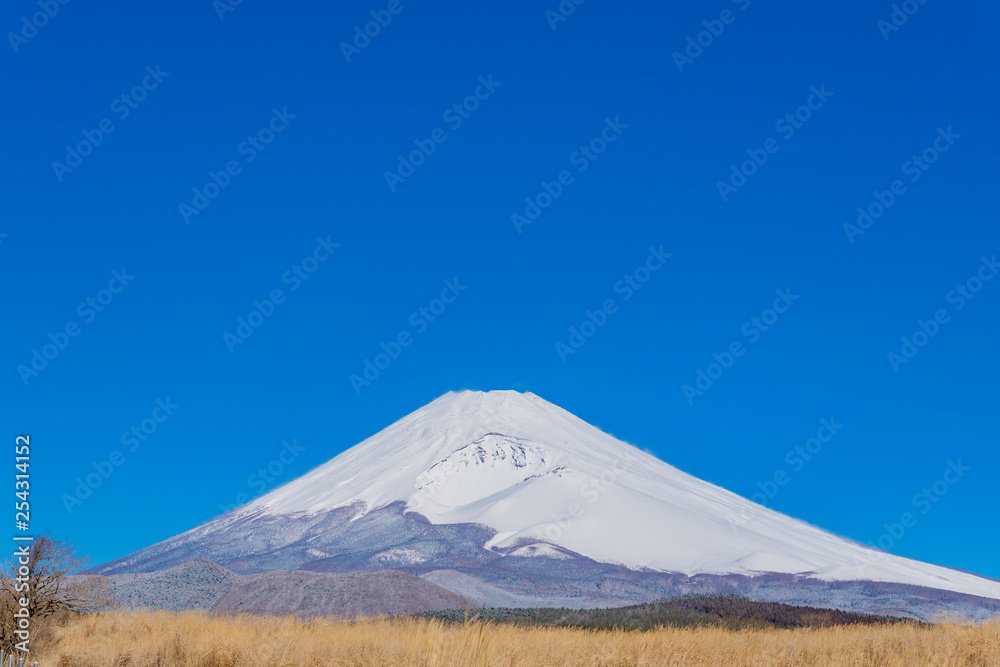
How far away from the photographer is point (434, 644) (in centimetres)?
1179

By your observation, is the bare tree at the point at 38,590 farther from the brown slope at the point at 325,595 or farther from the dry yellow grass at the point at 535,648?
the brown slope at the point at 325,595

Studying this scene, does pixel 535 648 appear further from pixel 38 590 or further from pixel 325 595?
pixel 325 595

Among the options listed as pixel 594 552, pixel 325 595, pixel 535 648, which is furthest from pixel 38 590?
pixel 594 552

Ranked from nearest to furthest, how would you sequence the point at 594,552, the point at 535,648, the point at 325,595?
the point at 535,648, the point at 325,595, the point at 594,552

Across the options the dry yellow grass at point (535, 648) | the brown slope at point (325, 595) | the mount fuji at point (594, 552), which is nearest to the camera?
the dry yellow grass at point (535, 648)

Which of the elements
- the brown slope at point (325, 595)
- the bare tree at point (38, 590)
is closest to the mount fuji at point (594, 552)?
the brown slope at point (325, 595)

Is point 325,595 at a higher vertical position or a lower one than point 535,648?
higher

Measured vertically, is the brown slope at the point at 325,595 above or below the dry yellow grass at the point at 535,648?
above

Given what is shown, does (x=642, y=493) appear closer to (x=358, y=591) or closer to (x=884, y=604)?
(x=884, y=604)

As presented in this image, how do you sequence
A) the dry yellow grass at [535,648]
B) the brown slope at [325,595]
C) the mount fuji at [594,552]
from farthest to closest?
the mount fuji at [594,552] → the brown slope at [325,595] → the dry yellow grass at [535,648]

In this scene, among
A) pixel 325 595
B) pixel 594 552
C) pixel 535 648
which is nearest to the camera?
pixel 535 648

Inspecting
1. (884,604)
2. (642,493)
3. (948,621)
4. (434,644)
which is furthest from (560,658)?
(642,493)

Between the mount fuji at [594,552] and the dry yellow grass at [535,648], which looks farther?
the mount fuji at [594,552]

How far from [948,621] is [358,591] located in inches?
1155
